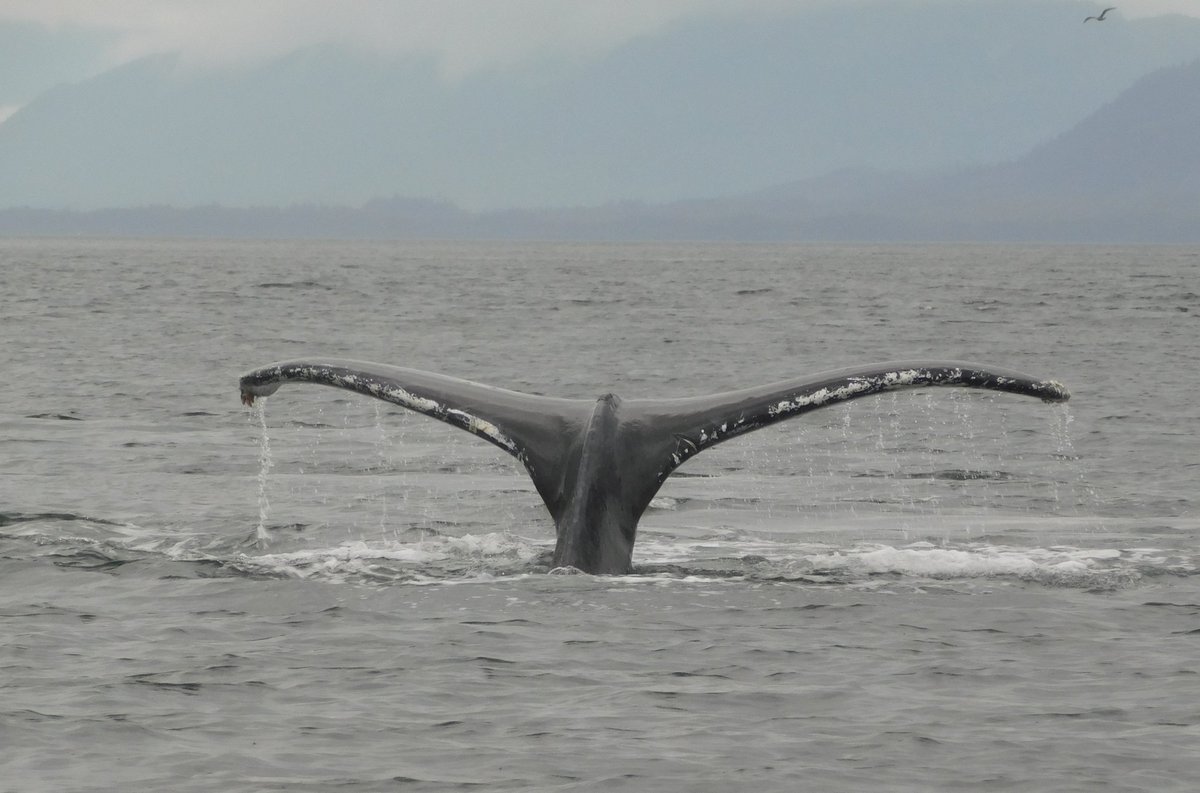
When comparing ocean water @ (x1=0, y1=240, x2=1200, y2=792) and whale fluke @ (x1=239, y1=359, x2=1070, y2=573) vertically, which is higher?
whale fluke @ (x1=239, y1=359, x2=1070, y2=573)

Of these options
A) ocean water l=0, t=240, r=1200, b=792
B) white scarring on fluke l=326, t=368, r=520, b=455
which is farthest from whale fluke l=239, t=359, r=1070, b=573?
ocean water l=0, t=240, r=1200, b=792

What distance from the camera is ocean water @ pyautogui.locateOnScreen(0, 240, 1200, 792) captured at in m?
6.64

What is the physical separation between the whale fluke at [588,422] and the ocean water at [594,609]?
1.52ft

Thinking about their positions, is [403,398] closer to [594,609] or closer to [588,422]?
[588,422]

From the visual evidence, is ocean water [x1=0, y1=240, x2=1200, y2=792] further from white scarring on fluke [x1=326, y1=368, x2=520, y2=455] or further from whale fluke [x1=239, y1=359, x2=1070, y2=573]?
white scarring on fluke [x1=326, y1=368, x2=520, y2=455]

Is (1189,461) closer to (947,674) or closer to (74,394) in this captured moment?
(947,674)

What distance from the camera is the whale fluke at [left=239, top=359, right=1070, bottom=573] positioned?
332 inches

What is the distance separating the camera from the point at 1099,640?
8305 millimetres

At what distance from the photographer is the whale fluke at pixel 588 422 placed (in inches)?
332

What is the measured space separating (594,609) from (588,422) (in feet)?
2.92

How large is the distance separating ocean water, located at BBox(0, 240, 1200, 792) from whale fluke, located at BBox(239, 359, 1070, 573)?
1.52ft

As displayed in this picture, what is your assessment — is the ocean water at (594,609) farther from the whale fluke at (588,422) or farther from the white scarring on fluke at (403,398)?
the white scarring on fluke at (403,398)

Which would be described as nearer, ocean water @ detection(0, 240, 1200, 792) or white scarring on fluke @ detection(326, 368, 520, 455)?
ocean water @ detection(0, 240, 1200, 792)

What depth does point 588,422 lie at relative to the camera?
872cm
